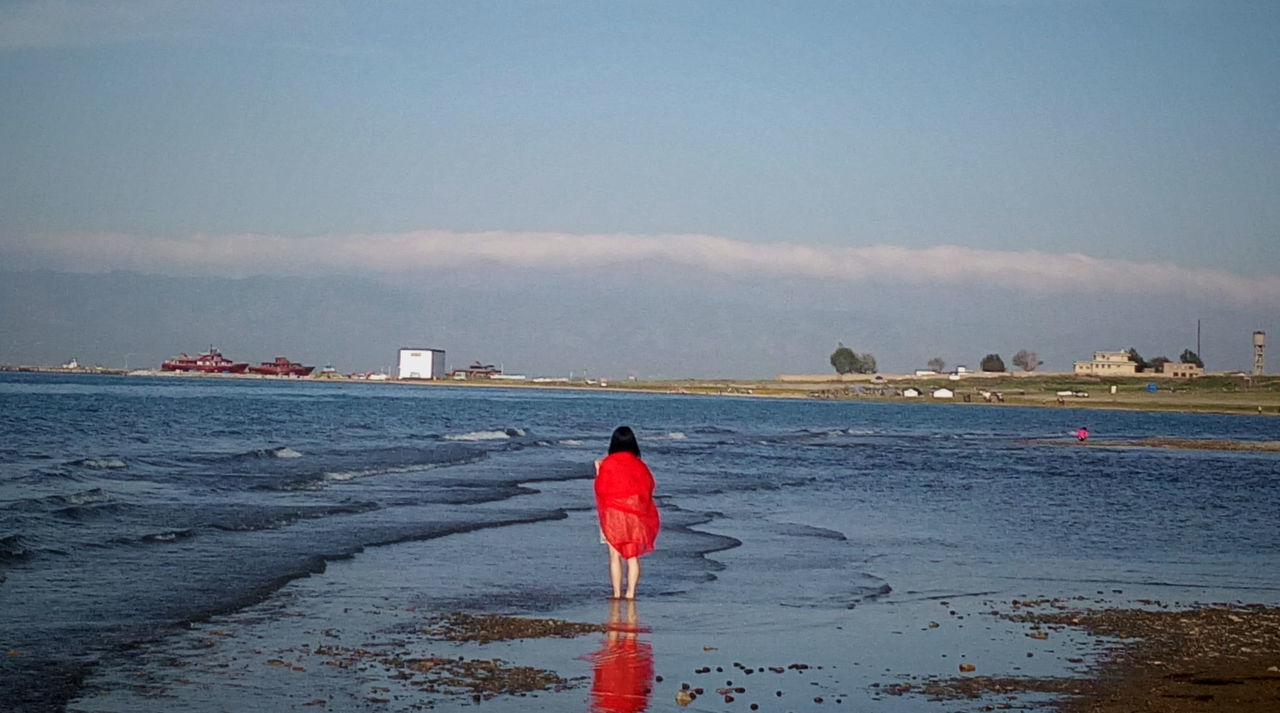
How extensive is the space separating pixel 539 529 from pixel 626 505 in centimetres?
787

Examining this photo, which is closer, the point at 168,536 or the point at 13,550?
the point at 13,550

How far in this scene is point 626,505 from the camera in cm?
1476

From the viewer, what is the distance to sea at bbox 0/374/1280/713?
1470 cm

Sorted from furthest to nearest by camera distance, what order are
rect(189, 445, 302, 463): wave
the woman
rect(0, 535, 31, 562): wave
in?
1. rect(189, 445, 302, 463): wave
2. rect(0, 535, 31, 562): wave
3. the woman

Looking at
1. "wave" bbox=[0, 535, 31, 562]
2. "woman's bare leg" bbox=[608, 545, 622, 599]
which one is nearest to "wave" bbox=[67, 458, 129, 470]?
"wave" bbox=[0, 535, 31, 562]

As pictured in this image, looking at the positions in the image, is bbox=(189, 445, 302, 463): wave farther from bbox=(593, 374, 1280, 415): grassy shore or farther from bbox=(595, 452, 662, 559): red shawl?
bbox=(593, 374, 1280, 415): grassy shore

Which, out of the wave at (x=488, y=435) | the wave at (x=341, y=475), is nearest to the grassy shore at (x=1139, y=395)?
the wave at (x=488, y=435)

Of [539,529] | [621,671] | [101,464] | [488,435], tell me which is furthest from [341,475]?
[488,435]

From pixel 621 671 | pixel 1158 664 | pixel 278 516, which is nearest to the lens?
pixel 621 671

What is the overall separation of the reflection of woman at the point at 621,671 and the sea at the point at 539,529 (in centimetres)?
170

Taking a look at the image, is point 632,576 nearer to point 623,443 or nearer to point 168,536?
point 623,443

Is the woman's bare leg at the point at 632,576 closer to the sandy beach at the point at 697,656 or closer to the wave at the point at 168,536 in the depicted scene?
the sandy beach at the point at 697,656

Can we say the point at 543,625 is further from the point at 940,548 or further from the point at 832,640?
the point at 940,548

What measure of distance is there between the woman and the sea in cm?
76
